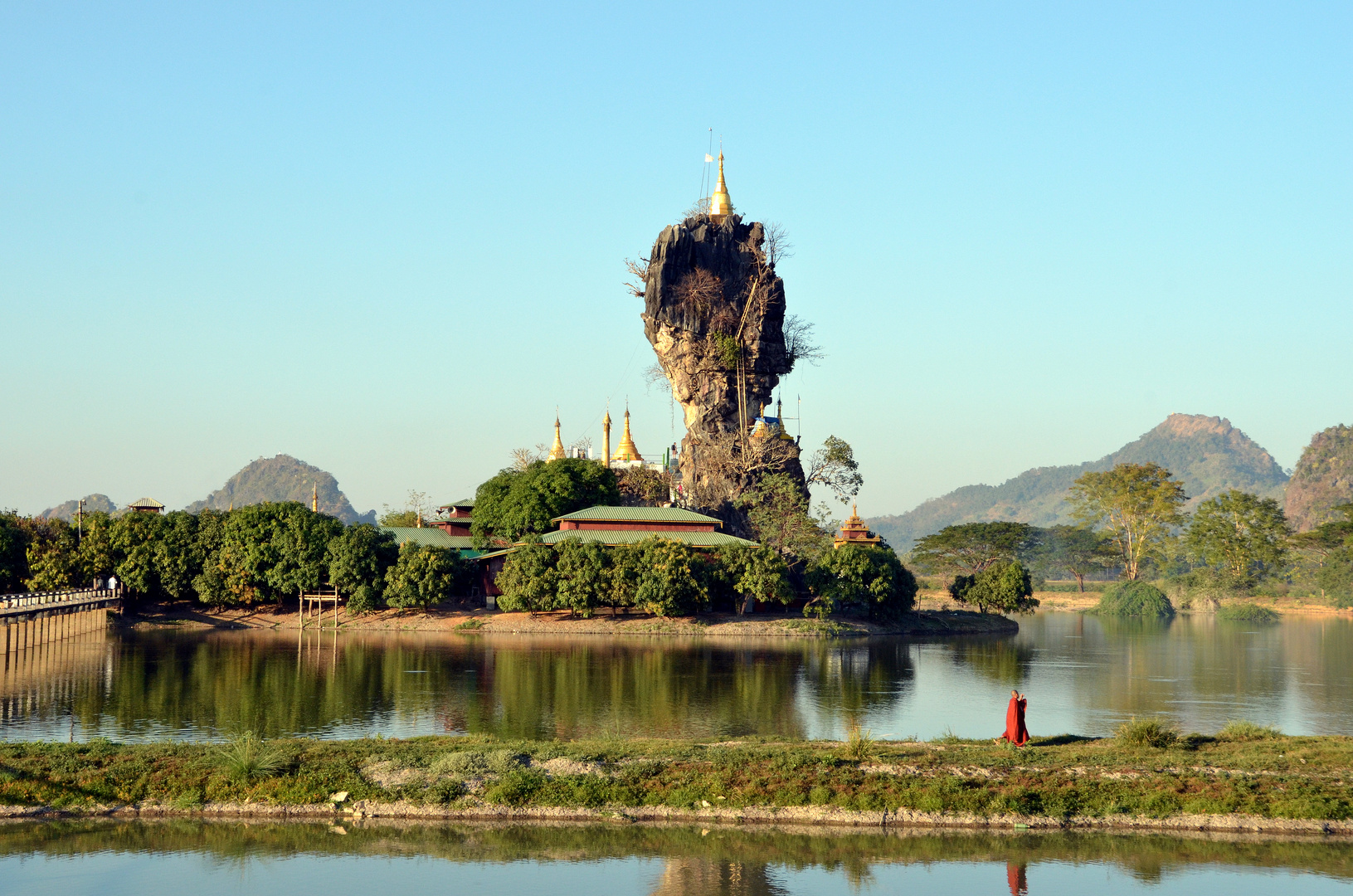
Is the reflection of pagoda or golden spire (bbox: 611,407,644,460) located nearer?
the reflection of pagoda

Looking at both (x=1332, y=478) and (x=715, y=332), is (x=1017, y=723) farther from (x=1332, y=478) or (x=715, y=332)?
(x=1332, y=478)

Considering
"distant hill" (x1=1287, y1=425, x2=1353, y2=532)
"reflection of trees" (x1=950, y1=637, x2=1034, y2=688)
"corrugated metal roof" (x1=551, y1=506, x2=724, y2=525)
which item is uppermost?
"distant hill" (x1=1287, y1=425, x2=1353, y2=532)

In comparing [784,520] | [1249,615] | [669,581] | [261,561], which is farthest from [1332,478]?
[261,561]

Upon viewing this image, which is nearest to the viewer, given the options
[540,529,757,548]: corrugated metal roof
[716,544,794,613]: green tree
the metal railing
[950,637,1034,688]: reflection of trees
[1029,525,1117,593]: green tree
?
[950,637,1034,688]: reflection of trees

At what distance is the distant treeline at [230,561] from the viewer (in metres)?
68.4

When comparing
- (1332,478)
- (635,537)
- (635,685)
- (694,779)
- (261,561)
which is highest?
(1332,478)

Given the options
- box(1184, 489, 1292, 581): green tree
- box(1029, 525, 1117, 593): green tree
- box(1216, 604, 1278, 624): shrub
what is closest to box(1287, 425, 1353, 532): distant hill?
box(1029, 525, 1117, 593): green tree

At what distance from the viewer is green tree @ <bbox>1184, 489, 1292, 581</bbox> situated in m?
108

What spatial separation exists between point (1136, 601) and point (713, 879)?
87.4 metres

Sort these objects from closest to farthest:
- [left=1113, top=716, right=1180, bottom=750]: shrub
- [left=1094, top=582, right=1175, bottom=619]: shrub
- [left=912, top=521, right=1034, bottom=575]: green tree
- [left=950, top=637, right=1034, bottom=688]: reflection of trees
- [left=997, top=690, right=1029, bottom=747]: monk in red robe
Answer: [left=1113, top=716, right=1180, bottom=750]: shrub
[left=997, top=690, right=1029, bottom=747]: monk in red robe
[left=950, top=637, right=1034, bottom=688]: reflection of trees
[left=1094, top=582, right=1175, bottom=619]: shrub
[left=912, top=521, right=1034, bottom=575]: green tree

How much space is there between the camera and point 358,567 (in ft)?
226

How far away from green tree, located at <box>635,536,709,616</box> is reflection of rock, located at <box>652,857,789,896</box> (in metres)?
43.0

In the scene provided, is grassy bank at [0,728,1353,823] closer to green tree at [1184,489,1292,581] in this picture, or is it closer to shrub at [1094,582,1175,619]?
shrub at [1094,582,1175,619]

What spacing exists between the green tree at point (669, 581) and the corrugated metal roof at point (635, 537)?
10.7 ft
